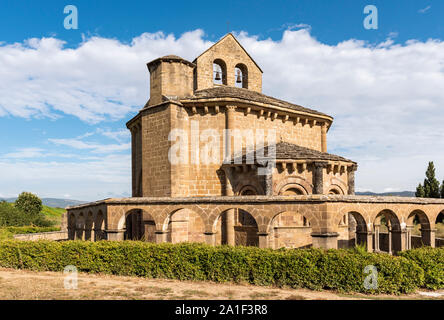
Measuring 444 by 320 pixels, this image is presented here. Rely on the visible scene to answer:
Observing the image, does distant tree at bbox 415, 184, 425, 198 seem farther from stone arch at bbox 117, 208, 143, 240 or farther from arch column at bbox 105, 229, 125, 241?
arch column at bbox 105, 229, 125, 241

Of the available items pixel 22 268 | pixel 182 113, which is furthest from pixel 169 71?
pixel 22 268

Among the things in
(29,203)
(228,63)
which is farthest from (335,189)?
(29,203)

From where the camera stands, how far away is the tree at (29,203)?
1906 inches

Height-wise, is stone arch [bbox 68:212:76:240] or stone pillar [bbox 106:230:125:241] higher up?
stone pillar [bbox 106:230:125:241]

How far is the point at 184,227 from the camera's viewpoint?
60.5 feet

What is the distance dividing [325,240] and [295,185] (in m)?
5.86

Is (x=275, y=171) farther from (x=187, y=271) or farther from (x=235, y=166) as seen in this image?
(x=187, y=271)

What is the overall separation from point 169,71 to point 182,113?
2.93m

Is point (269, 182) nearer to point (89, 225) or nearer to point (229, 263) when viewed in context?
point (229, 263)

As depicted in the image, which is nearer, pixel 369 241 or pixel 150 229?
pixel 369 241

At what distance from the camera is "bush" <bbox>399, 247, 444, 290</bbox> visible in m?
11.2

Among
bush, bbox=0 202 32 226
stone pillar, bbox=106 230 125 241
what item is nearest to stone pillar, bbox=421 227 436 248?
stone pillar, bbox=106 230 125 241

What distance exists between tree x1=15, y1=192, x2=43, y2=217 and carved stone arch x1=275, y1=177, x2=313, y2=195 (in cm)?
4267
